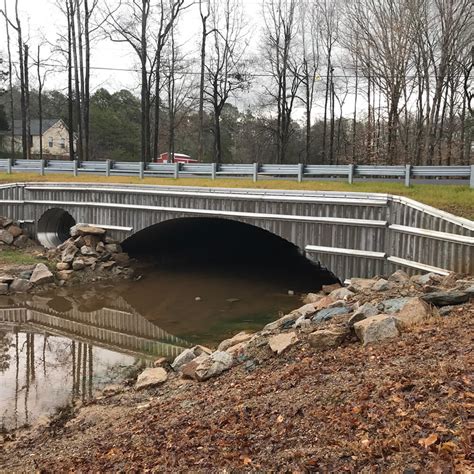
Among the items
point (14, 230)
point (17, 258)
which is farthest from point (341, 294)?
point (14, 230)

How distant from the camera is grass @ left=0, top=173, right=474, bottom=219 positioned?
39.0 ft

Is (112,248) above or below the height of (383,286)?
below

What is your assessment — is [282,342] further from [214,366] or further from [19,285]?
[19,285]

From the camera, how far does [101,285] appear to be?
1734 cm

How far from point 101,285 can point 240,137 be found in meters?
41.2

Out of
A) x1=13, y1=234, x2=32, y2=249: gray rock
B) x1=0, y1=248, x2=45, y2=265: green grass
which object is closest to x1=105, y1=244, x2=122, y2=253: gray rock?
x1=0, y1=248, x2=45, y2=265: green grass

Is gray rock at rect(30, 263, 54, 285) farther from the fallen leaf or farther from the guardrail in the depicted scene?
the fallen leaf

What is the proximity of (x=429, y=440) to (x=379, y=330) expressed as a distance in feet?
9.72

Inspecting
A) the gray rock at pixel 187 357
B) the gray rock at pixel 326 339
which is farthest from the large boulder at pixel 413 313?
the gray rock at pixel 187 357

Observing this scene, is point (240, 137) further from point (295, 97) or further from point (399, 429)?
point (399, 429)

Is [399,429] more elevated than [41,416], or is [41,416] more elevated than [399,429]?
[399,429]

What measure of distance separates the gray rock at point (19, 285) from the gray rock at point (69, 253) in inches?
72.6

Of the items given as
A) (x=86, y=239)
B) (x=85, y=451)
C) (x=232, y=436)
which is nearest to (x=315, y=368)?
(x=232, y=436)

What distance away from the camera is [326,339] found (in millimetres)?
7059
